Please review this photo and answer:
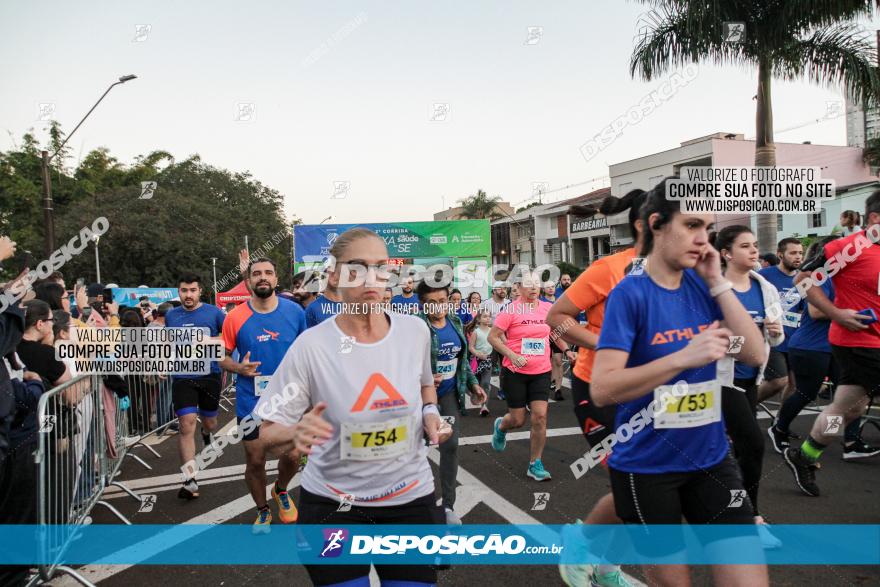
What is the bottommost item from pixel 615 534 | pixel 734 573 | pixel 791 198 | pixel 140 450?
pixel 140 450

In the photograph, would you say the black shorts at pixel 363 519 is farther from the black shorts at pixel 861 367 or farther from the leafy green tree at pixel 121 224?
the leafy green tree at pixel 121 224

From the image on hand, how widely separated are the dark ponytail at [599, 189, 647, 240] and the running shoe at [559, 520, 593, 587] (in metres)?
1.70

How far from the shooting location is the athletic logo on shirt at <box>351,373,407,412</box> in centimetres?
224

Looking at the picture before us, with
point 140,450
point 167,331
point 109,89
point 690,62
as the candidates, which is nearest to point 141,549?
point 167,331

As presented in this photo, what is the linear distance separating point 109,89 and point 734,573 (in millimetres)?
14536

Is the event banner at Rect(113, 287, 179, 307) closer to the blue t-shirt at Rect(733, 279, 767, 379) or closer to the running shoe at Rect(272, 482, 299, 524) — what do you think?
the running shoe at Rect(272, 482, 299, 524)

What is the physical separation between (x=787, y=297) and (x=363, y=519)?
6328 millimetres

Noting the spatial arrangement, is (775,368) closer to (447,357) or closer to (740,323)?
(447,357)

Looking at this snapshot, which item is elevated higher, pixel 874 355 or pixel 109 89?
pixel 109 89

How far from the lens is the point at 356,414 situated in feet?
7.34

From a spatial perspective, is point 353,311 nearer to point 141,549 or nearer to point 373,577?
point 373,577

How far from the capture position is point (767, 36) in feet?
40.3

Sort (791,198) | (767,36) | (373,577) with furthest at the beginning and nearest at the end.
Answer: (767,36), (791,198), (373,577)

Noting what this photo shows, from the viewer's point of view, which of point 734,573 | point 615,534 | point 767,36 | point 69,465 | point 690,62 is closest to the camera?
point 734,573
